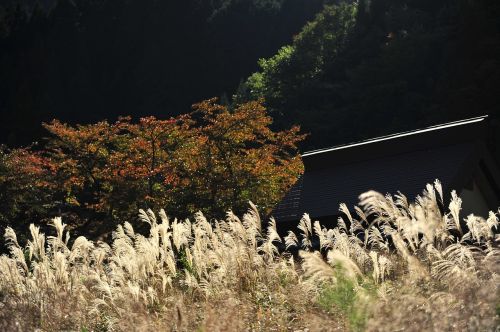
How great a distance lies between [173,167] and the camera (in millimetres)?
18922

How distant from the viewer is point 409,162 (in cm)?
1456

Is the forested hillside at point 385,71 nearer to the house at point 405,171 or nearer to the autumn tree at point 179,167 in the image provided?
the autumn tree at point 179,167

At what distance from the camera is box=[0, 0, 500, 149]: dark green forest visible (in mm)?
29906

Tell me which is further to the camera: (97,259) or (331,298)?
(97,259)

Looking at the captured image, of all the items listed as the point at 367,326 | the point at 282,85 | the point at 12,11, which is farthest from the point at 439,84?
the point at 12,11

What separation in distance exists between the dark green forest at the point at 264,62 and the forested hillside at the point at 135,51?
0.07 meters

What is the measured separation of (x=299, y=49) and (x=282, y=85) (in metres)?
2.87

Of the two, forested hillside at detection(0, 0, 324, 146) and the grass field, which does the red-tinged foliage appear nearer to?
the grass field

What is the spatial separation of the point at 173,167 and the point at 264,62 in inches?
753

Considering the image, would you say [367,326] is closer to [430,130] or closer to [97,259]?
[97,259]

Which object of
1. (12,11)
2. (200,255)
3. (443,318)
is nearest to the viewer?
(443,318)

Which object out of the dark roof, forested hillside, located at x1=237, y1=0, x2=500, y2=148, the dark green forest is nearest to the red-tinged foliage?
the dark roof

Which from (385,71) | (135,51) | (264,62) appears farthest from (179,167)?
(135,51)

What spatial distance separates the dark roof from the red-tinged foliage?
132 inches
